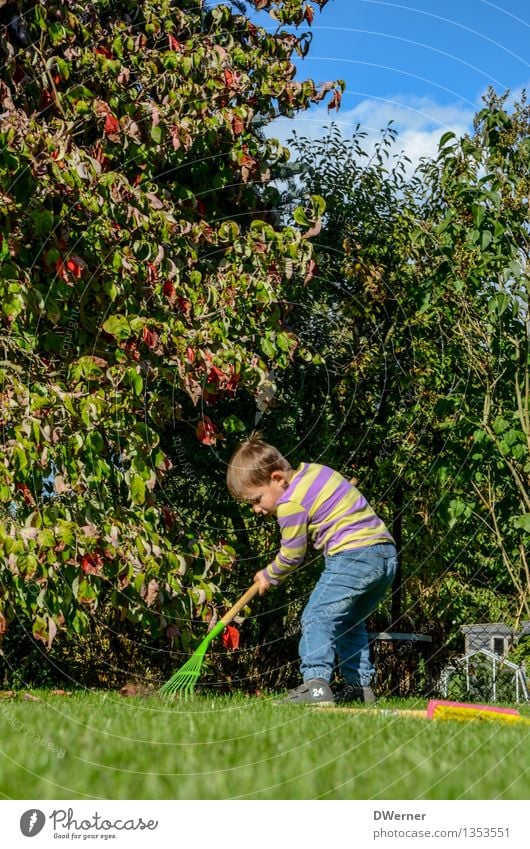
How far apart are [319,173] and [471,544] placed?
13.4ft

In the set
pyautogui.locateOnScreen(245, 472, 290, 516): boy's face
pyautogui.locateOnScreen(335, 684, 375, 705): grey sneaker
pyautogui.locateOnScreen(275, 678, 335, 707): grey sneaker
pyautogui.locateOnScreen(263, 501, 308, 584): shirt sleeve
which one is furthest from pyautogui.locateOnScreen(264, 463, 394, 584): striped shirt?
pyautogui.locateOnScreen(335, 684, 375, 705): grey sneaker

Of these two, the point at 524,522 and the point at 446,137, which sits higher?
the point at 446,137

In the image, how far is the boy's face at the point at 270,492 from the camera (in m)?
5.68

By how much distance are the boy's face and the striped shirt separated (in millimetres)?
136

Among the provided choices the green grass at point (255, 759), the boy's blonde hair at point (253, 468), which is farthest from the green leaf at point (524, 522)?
the green grass at point (255, 759)

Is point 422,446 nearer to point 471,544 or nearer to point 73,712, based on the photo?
point 471,544

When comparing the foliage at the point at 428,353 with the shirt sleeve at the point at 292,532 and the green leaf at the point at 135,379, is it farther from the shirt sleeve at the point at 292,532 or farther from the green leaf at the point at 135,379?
the green leaf at the point at 135,379

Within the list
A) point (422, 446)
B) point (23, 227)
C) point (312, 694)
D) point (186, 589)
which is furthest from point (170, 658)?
point (23, 227)

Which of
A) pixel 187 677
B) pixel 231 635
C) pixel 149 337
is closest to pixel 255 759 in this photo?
pixel 231 635

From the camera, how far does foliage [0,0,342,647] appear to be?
598cm

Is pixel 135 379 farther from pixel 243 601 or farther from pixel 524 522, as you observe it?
pixel 524 522

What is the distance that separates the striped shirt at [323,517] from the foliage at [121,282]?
1003 millimetres

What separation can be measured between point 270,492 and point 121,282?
1.84 metres

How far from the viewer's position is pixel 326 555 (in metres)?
5.54
